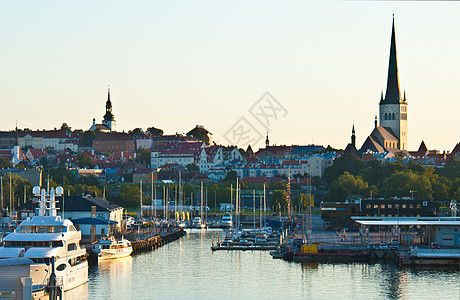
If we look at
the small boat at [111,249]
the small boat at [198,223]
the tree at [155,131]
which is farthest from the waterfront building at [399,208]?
the tree at [155,131]

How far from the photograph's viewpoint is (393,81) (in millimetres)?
161500

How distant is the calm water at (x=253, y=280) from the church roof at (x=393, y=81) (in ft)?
328

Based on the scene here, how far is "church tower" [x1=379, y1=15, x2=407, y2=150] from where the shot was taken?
163 m

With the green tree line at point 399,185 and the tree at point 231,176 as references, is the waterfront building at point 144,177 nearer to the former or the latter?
the tree at point 231,176

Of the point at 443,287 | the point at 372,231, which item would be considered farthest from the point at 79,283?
the point at 372,231

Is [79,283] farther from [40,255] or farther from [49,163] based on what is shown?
[49,163]

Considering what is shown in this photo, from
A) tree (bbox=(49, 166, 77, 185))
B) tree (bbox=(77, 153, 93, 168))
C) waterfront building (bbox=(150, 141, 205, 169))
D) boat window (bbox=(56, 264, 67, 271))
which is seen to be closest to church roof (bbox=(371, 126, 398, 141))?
waterfront building (bbox=(150, 141, 205, 169))

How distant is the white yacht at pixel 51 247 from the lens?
4253cm

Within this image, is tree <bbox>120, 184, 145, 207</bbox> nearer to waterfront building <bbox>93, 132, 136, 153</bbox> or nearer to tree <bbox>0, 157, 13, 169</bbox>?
tree <bbox>0, 157, 13, 169</bbox>

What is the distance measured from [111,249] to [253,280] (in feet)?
36.6

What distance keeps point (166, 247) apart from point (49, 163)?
103099 mm

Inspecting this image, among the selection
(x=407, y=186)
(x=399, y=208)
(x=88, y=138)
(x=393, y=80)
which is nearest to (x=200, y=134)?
(x=88, y=138)

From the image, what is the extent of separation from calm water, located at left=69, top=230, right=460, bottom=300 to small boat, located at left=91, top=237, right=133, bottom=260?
607mm

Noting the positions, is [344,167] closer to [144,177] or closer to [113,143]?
[144,177]
